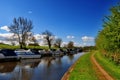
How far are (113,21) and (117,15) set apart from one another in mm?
1038

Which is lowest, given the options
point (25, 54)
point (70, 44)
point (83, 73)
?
point (83, 73)

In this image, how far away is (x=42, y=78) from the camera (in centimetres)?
2270

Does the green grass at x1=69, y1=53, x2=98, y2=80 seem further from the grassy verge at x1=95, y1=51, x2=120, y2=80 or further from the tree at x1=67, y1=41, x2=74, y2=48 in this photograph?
the tree at x1=67, y1=41, x2=74, y2=48

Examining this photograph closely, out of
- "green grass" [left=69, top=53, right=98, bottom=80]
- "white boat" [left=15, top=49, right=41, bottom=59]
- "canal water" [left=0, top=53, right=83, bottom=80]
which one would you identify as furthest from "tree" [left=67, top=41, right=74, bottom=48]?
"green grass" [left=69, top=53, right=98, bottom=80]

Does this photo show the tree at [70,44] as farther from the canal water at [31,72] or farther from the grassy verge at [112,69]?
the canal water at [31,72]

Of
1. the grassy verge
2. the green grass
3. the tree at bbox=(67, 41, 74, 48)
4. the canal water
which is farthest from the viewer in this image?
the tree at bbox=(67, 41, 74, 48)

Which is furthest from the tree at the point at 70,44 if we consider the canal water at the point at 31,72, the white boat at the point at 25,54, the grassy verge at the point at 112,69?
the canal water at the point at 31,72

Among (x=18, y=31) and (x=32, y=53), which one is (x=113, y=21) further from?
(x=18, y=31)

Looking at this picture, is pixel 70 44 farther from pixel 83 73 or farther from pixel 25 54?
pixel 83 73

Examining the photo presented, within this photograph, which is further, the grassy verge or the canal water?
the canal water

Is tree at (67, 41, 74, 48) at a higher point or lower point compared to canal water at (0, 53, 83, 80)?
higher

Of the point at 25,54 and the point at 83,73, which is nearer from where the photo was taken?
the point at 83,73

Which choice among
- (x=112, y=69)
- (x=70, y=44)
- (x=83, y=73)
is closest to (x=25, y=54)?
(x=112, y=69)

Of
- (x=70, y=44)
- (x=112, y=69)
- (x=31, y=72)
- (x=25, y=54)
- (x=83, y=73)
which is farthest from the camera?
(x=70, y=44)
